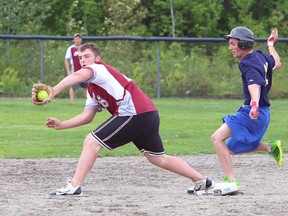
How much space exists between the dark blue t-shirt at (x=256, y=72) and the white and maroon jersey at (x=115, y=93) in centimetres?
107

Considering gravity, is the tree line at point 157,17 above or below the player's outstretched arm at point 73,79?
below

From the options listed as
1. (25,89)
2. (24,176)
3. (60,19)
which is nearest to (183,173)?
(24,176)

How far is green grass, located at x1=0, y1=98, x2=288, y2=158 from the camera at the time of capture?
14.3 metres

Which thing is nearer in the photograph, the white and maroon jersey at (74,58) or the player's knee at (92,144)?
the player's knee at (92,144)

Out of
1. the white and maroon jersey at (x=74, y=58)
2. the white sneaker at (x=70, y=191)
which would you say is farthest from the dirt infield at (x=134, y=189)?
the white and maroon jersey at (x=74, y=58)

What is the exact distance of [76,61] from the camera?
2303cm

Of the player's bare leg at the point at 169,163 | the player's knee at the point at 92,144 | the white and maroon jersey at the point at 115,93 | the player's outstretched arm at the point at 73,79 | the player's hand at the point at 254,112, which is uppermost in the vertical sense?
the player's outstretched arm at the point at 73,79

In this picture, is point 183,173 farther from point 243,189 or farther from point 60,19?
point 60,19

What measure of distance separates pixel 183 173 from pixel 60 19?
2681cm

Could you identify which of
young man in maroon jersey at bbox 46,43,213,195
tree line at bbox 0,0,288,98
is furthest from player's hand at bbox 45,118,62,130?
tree line at bbox 0,0,288,98

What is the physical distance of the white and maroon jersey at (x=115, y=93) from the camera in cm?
908

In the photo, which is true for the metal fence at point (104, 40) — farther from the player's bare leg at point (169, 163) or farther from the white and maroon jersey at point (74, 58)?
the player's bare leg at point (169, 163)

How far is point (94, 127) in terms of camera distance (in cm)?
1800

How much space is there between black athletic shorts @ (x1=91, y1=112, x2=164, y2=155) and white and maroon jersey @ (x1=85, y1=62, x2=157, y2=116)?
62 millimetres
